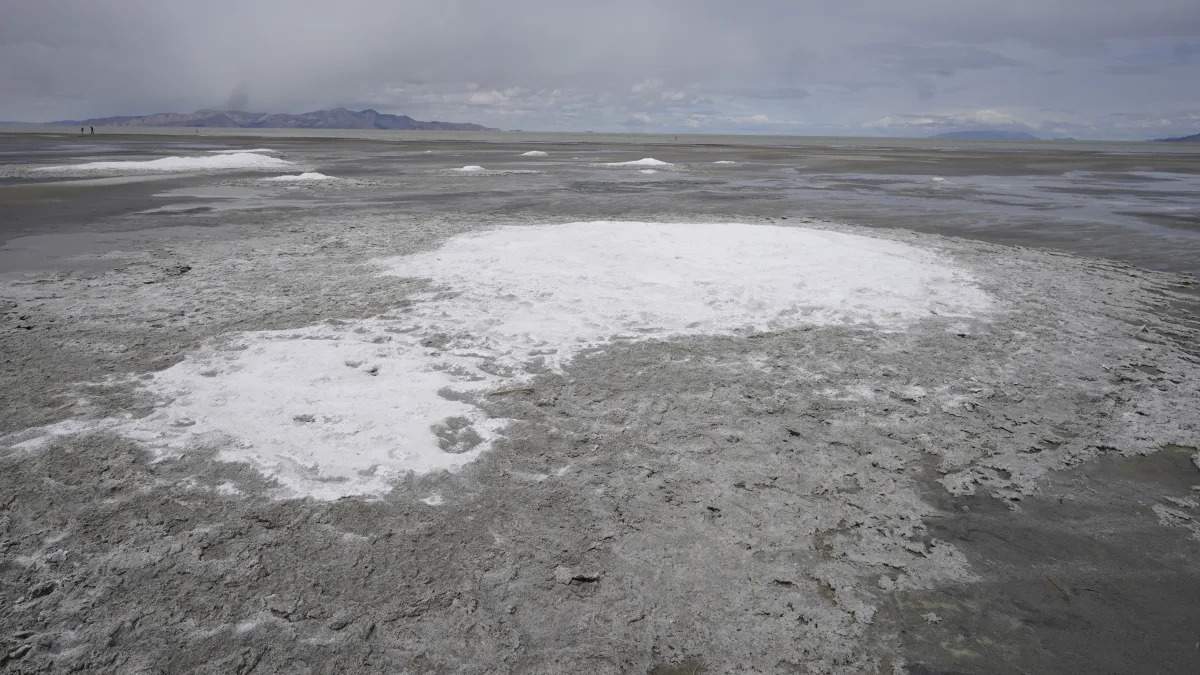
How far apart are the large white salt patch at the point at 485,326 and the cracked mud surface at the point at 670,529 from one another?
0.89 feet

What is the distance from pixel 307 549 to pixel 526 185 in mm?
22669

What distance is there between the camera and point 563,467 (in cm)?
403

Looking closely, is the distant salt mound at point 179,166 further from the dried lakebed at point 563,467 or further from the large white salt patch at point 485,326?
the dried lakebed at point 563,467

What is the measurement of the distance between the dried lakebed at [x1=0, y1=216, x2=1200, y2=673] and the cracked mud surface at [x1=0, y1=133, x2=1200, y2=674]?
18mm

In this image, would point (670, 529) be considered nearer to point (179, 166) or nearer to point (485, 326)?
point (485, 326)

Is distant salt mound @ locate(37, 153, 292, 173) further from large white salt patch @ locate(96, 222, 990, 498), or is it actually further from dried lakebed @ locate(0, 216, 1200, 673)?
dried lakebed @ locate(0, 216, 1200, 673)

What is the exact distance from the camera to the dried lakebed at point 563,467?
2.71m

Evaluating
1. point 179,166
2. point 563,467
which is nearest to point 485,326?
point 563,467

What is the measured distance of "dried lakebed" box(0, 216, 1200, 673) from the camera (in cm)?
271

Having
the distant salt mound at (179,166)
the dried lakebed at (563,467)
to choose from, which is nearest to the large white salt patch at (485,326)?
the dried lakebed at (563,467)

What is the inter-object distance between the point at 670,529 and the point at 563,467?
2.83 feet

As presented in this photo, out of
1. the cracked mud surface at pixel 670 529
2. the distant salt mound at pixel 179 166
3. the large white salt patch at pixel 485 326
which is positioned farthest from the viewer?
the distant salt mound at pixel 179 166

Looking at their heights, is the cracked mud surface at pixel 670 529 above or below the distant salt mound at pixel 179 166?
below

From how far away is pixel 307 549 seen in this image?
318 centimetres
